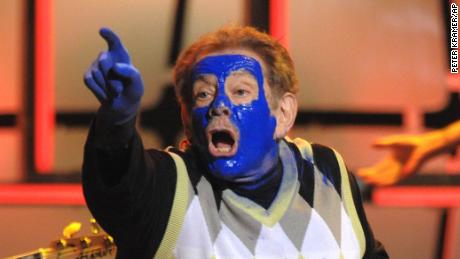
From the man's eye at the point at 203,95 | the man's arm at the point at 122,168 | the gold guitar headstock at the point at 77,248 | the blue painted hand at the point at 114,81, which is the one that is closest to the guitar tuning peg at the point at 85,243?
the gold guitar headstock at the point at 77,248

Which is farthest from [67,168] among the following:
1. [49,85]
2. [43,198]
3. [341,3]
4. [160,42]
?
[341,3]

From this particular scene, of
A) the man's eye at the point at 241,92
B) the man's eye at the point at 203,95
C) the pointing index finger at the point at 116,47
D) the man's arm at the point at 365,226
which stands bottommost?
the man's arm at the point at 365,226

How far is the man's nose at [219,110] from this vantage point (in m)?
1.18

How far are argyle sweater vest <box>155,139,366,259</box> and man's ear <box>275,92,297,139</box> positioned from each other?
46mm

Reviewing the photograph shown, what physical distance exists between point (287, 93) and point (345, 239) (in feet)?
0.95

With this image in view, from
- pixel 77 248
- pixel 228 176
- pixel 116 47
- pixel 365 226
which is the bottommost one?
pixel 77 248

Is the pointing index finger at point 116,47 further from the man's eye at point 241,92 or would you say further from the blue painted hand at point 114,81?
the man's eye at point 241,92

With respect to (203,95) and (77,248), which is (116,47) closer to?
(203,95)

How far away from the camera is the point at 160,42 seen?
2.40 meters

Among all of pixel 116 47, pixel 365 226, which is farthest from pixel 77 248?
pixel 116 47

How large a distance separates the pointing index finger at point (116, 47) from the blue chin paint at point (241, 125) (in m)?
0.29

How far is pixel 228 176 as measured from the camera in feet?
3.86

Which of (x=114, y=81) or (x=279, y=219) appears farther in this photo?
(x=279, y=219)

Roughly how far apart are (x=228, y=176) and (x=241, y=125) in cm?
9
